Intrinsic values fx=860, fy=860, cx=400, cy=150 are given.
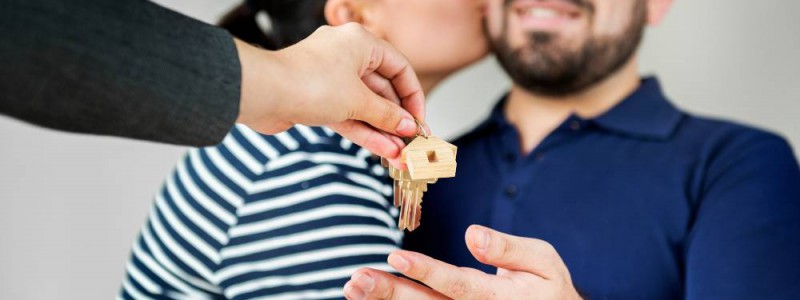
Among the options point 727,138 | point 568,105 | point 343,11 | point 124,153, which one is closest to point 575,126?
point 568,105

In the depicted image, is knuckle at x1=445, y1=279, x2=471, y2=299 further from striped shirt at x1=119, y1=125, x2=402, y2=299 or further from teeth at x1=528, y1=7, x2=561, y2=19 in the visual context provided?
teeth at x1=528, y1=7, x2=561, y2=19

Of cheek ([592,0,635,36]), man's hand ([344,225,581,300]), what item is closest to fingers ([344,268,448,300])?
man's hand ([344,225,581,300])

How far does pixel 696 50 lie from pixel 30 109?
1079 millimetres

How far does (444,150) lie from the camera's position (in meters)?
0.52

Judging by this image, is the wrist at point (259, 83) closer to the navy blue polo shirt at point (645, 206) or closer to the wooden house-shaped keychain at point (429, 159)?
the wooden house-shaped keychain at point (429, 159)

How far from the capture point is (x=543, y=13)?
95 cm

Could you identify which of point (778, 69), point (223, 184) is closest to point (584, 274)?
point (223, 184)

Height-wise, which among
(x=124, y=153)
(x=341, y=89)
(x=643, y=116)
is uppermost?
(x=341, y=89)

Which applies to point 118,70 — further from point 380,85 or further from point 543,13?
point 543,13

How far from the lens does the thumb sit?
1.69ft

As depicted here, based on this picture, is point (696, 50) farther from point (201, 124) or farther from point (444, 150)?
point (201, 124)

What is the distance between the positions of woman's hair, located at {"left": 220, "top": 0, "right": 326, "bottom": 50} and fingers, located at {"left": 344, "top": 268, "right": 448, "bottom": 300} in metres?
0.32

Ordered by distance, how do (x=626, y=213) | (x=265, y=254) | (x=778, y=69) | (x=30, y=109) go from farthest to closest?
(x=778, y=69), (x=626, y=213), (x=265, y=254), (x=30, y=109)

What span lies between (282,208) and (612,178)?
35cm
